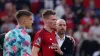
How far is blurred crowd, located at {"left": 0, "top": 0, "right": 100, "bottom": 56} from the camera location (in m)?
17.6

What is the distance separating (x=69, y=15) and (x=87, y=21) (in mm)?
747

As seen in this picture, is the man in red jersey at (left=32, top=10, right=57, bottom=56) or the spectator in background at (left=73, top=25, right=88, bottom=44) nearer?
the man in red jersey at (left=32, top=10, right=57, bottom=56)

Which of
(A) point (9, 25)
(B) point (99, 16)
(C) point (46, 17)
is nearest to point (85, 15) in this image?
(B) point (99, 16)

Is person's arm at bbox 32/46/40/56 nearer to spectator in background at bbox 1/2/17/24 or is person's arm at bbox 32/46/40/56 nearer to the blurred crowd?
the blurred crowd

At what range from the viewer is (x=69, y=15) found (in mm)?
19000

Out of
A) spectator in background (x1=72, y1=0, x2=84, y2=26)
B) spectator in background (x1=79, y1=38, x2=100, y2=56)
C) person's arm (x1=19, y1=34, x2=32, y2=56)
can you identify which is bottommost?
spectator in background (x1=79, y1=38, x2=100, y2=56)

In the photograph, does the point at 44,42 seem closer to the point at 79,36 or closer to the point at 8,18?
the point at 79,36

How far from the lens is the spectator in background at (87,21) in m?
18.5

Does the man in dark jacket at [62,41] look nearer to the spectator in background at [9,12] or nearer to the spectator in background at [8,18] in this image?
the spectator in background at [8,18]

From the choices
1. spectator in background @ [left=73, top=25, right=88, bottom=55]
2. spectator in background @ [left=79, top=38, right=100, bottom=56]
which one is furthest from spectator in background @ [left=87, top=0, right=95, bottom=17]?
spectator in background @ [left=79, top=38, right=100, bottom=56]

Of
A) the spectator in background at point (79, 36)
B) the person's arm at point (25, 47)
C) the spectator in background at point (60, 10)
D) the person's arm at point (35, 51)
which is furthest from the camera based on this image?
the spectator in background at point (60, 10)

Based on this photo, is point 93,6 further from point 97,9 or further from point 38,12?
point 38,12

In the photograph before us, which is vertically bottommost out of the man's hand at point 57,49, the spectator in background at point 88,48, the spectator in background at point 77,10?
the spectator in background at point 88,48

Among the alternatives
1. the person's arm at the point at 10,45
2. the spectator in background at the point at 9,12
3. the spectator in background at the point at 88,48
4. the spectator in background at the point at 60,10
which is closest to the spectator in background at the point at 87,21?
the spectator in background at the point at 60,10
